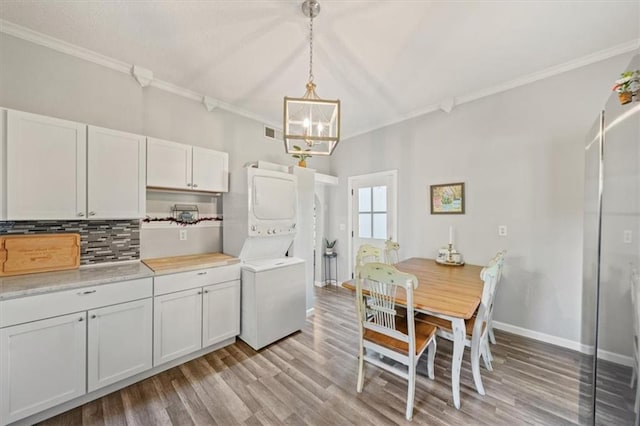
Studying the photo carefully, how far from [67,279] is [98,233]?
0.67m

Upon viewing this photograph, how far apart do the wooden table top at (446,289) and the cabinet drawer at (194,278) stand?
4.07 ft

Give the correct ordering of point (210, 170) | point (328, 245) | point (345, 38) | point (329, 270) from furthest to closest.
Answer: point (329, 270) → point (328, 245) → point (210, 170) → point (345, 38)

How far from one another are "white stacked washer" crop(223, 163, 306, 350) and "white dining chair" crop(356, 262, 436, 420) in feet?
3.46

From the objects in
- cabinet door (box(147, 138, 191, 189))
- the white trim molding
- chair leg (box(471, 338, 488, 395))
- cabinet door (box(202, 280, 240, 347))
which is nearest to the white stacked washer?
cabinet door (box(202, 280, 240, 347))

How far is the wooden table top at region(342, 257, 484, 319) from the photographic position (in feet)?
5.38

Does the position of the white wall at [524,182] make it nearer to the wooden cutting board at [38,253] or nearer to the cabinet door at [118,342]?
the cabinet door at [118,342]

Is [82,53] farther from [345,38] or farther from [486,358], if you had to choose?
[486,358]

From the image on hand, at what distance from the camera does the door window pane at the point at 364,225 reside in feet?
13.5

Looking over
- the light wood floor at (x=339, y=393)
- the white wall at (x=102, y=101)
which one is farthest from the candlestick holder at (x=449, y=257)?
the white wall at (x=102, y=101)

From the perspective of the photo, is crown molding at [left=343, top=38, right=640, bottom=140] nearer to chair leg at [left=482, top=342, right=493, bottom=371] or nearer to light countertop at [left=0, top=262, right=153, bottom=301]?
chair leg at [left=482, top=342, right=493, bottom=371]

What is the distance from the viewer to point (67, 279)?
5.76 ft

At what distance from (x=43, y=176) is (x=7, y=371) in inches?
52.9

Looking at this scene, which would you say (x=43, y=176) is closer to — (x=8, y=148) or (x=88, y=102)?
(x=8, y=148)

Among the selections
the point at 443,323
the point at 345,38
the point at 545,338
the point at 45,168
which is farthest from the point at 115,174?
the point at 545,338
